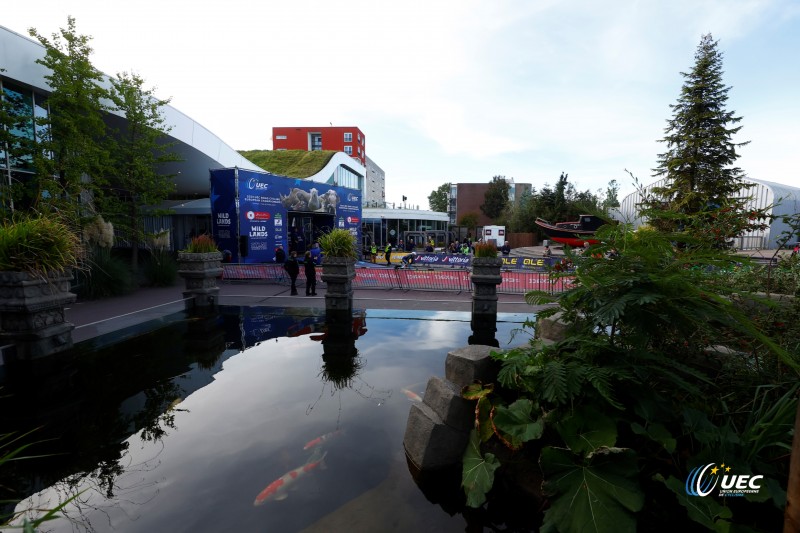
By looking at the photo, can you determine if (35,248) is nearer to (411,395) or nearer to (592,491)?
(411,395)

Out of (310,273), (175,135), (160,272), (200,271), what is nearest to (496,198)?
(175,135)

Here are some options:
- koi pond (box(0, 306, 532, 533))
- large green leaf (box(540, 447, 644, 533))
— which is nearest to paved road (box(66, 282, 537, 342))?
koi pond (box(0, 306, 532, 533))

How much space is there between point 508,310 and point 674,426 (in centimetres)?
795

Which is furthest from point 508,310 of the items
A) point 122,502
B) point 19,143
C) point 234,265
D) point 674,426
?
point 19,143

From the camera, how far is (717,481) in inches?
89.4

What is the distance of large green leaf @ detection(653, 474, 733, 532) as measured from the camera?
2.03 meters

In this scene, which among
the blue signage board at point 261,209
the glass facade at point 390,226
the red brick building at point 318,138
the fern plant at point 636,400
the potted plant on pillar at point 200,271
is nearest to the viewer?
the fern plant at point 636,400

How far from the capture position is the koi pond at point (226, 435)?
2926 mm

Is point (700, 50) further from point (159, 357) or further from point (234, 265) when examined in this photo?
point (159, 357)

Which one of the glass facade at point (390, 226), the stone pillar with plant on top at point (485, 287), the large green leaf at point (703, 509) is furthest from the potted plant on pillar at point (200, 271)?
the glass facade at point (390, 226)

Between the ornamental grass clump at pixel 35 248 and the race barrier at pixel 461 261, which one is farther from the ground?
the ornamental grass clump at pixel 35 248

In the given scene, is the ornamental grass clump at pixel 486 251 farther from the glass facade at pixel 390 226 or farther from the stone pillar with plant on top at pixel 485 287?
the glass facade at pixel 390 226

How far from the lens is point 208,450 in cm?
375

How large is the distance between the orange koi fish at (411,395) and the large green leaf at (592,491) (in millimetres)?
2463
